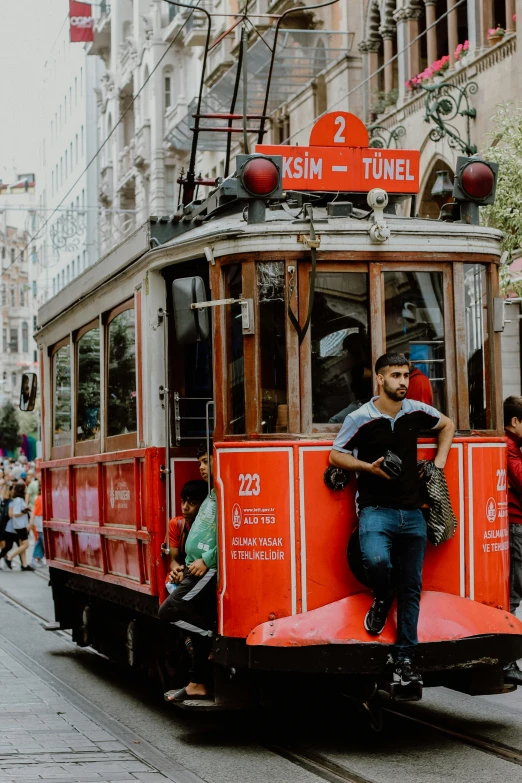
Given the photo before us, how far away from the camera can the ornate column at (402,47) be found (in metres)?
28.6

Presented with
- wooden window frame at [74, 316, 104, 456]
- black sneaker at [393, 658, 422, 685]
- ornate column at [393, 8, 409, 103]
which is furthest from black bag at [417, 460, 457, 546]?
ornate column at [393, 8, 409, 103]

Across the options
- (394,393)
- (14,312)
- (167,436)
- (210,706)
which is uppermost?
(14,312)

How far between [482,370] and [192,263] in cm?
195

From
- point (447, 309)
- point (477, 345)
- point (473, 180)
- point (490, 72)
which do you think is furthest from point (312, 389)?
point (490, 72)

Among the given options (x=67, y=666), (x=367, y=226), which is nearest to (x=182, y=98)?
(x=67, y=666)

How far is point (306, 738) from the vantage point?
28.5 ft

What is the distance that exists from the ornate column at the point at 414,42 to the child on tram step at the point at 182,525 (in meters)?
20.9

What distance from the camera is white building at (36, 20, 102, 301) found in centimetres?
6581

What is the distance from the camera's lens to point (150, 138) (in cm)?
5219

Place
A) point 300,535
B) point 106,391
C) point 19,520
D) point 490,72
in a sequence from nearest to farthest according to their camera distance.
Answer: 1. point 300,535
2. point 106,391
3. point 490,72
4. point 19,520

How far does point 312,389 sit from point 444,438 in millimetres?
788

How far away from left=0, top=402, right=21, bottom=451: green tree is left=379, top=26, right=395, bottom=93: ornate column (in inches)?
2208

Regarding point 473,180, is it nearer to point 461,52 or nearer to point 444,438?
point 444,438

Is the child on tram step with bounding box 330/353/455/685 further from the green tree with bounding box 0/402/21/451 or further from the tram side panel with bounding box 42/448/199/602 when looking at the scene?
the green tree with bounding box 0/402/21/451
